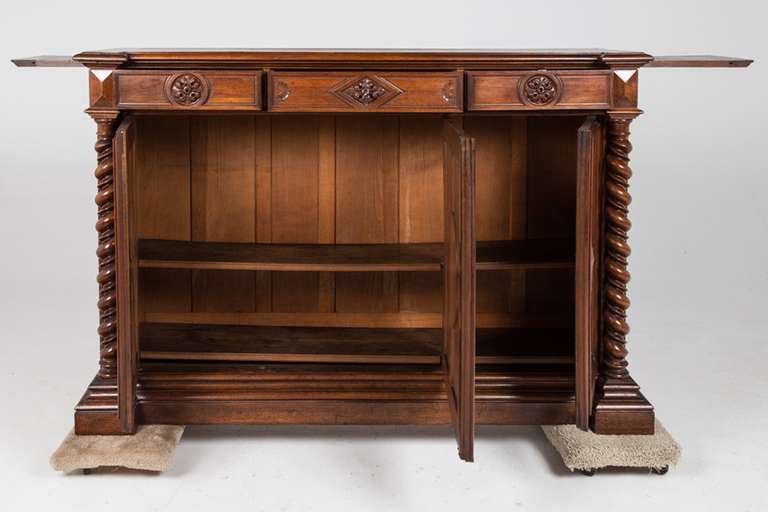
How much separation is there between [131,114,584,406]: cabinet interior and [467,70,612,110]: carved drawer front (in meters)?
0.66

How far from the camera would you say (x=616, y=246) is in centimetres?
379

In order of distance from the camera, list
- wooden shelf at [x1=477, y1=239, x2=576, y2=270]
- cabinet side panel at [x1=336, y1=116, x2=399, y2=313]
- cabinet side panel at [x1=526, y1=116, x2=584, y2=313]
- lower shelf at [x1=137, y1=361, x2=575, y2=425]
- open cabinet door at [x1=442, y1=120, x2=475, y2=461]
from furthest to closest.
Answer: cabinet side panel at [x1=336, y1=116, x2=399, y2=313] < cabinet side panel at [x1=526, y1=116, x2=584, y2=313] < wooden shelf at [x1=477, y1=239, x2=576, y2=270] < lower shelf at [x1=137, y1=361, x2=575, y2=425] < open cabinet door at [x1=442, y1=120, x2=475, y2=461]

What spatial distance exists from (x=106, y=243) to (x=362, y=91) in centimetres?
83

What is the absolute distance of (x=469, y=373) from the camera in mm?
3395

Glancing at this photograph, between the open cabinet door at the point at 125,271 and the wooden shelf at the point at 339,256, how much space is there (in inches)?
13.4

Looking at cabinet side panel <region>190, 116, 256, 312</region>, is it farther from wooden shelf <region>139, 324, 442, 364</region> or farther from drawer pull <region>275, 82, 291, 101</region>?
drawer pull <region>275, 82, 291, 101</region>

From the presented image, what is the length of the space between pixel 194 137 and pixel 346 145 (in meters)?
0.51

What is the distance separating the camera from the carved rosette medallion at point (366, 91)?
3635 mm

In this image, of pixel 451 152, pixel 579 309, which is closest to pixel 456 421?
pixel 579 309

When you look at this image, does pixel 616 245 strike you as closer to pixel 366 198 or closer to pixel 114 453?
pixel 366 198

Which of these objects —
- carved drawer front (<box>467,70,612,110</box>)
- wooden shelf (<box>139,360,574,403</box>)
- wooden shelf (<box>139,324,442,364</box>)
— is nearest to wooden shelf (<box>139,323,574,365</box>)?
wooden shelf (<box>139,324,442,364</box>)

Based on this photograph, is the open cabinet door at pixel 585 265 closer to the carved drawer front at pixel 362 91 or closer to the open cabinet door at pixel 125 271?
the carved drawer front at pixel 362 91

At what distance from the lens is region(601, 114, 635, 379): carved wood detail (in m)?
3.75

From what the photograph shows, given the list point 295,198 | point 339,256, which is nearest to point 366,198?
point 295,198
